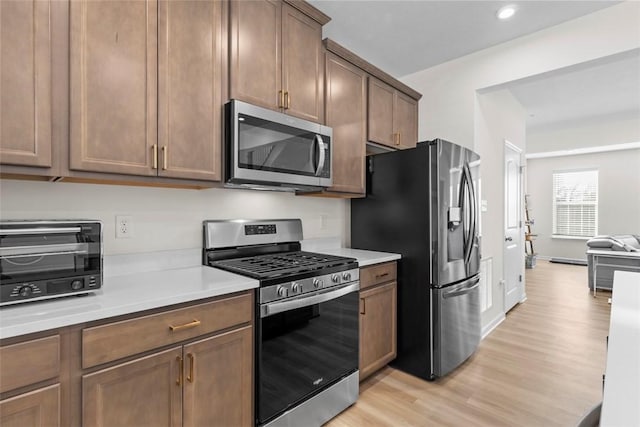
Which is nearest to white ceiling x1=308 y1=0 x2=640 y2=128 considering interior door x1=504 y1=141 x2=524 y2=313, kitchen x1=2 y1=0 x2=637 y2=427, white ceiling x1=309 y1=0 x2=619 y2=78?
white ceiling x1=309 y1=0 x2=619 y2=78

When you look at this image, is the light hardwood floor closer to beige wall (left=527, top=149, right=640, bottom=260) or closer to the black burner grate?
the black burner grate

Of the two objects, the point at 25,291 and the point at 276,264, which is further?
the point at 276,264

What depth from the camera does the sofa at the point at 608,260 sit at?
470 cm

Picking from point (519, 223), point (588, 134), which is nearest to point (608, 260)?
point (519, 223)

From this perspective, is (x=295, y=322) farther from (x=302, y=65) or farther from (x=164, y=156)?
(x=302, y=65)

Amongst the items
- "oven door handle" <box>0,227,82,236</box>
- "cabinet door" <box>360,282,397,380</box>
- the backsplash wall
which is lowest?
"cabinet door" <box>360,282,397,380</box>

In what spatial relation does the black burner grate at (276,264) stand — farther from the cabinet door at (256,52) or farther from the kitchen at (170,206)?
the cabinet door at (256,52)

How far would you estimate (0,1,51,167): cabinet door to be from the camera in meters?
1.12

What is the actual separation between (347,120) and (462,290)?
1.62m

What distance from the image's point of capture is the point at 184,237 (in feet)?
6.23

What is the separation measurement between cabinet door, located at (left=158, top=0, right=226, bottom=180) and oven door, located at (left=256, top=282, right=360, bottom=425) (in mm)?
826

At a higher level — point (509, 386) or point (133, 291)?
point (133, 291)

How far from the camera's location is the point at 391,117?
2.91 m

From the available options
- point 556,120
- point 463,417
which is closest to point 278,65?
point 463,417
